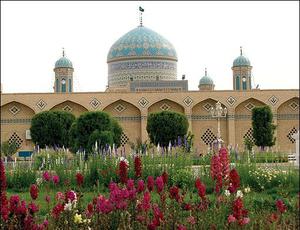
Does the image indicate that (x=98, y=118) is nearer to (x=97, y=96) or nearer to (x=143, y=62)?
(x=97, y=96)

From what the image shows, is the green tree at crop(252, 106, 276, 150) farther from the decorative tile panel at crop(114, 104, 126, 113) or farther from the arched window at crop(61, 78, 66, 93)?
the arched window at crop(61, 78, 66, 93)

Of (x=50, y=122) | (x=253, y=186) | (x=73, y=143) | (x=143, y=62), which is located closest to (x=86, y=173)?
(x=253, y=186)

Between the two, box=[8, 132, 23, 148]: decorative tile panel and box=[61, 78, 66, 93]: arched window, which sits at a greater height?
box=[61, 78, 66, 93]: arched window

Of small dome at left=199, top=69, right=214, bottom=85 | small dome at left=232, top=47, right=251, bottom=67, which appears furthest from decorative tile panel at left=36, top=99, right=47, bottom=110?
small dome at left=199, top=69, right=214, bottom=85

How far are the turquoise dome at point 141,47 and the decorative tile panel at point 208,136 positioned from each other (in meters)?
7.02

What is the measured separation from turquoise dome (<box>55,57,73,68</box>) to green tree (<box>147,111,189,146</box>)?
11258 millimetres

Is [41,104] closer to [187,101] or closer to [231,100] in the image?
[187,101]

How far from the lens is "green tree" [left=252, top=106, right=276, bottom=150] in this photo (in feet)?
67.4

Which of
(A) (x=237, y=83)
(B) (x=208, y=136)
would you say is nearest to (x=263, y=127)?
(B) (x=208, y=136)

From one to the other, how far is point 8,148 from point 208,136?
8.11m

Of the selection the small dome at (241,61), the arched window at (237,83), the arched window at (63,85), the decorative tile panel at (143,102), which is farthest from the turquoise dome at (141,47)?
the decorative tile panel at (143,102)

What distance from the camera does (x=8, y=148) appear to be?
67.8ft

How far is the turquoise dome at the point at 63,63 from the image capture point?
30.2 meters

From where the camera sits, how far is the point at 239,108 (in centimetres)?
2359
